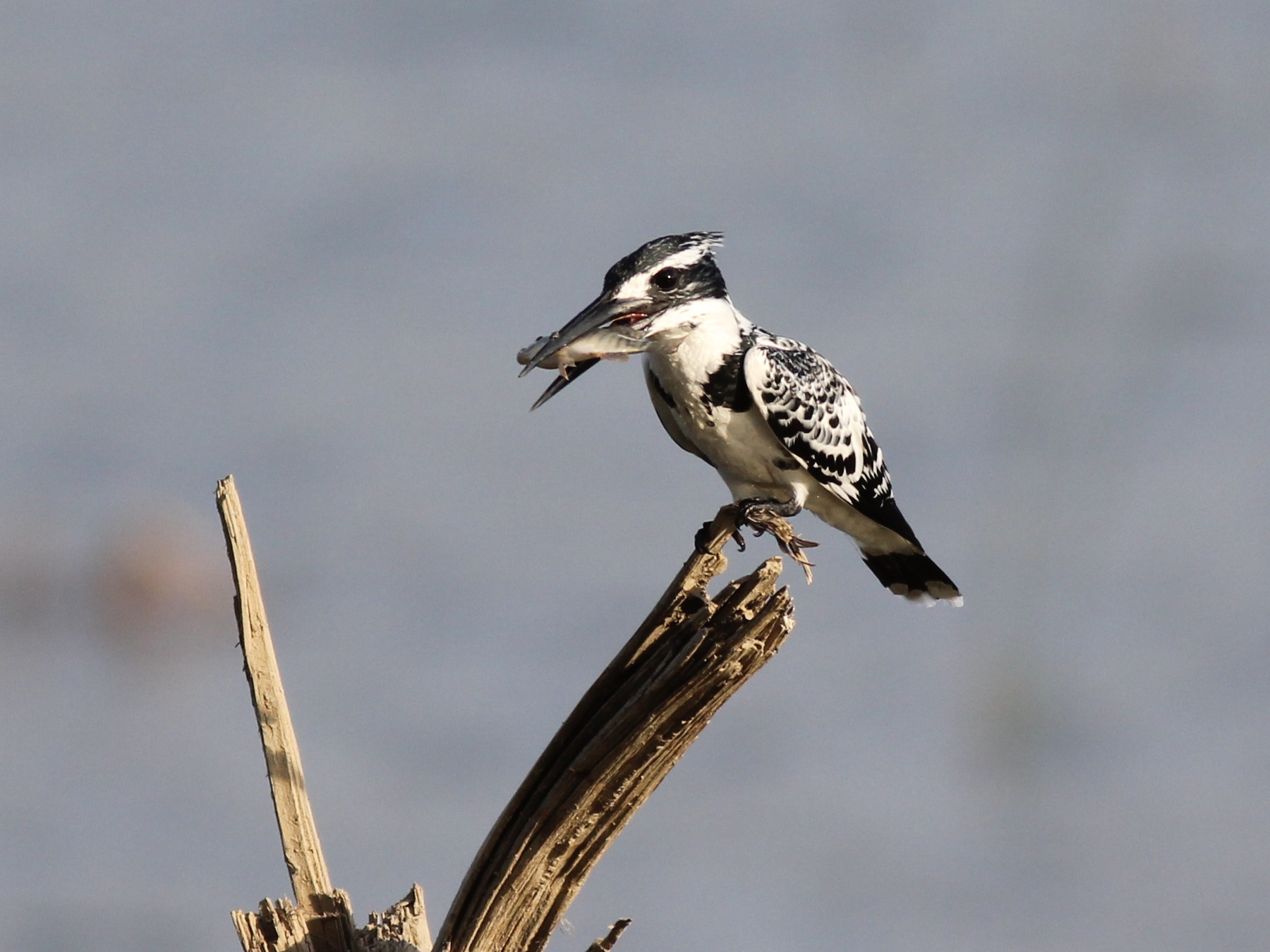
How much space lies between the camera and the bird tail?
6.75m

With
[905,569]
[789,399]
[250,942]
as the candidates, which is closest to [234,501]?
[250,942]

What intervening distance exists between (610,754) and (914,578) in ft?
11.9

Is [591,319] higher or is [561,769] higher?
[591,319]

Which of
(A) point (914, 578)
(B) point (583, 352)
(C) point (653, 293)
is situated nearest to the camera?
(B) point (583, 352)

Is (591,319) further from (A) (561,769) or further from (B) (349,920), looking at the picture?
(B) (349,920)

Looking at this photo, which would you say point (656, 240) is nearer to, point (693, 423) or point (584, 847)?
point (693, 423)

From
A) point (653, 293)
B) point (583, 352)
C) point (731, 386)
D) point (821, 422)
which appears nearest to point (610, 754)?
point (583, 352)

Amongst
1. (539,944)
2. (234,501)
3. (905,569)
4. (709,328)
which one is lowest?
(539,944)

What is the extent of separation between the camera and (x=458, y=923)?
3619 millimetres

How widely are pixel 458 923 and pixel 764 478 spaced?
2847 millimetres

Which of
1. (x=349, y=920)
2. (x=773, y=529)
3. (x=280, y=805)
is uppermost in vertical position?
(x=773, y=529)

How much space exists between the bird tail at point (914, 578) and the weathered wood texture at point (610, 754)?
10.7 feet

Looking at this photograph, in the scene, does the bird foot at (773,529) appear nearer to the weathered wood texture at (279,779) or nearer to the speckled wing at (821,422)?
the speckled wing at (821,422)

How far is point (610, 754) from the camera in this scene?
3.53 metres
